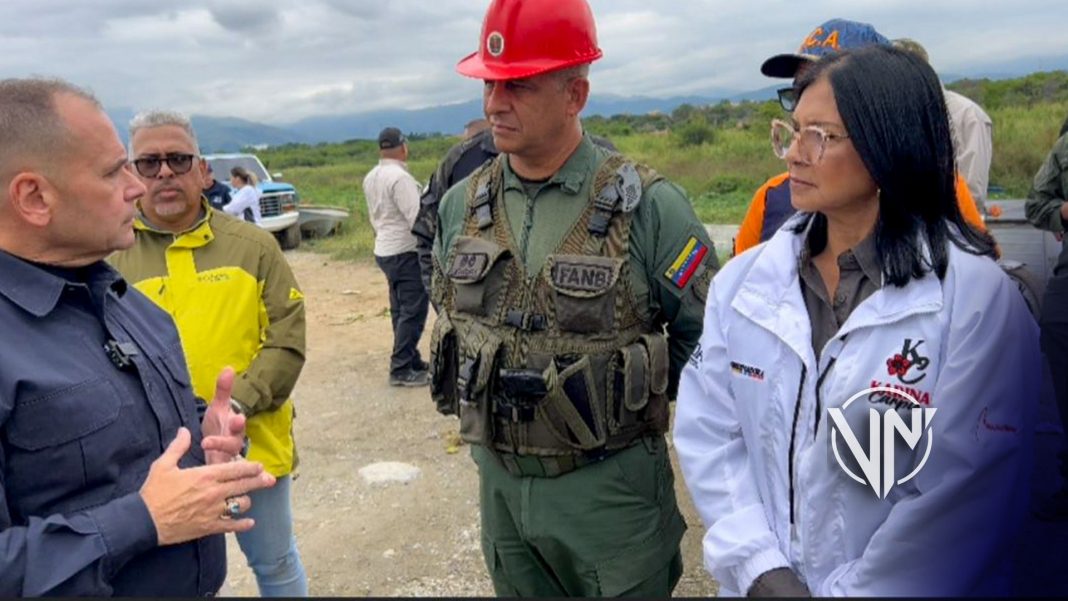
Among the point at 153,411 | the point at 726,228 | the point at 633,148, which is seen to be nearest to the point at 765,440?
the point at 153,411

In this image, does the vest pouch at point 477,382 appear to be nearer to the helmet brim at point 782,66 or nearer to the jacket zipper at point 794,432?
the jacket zipper at point 794,432

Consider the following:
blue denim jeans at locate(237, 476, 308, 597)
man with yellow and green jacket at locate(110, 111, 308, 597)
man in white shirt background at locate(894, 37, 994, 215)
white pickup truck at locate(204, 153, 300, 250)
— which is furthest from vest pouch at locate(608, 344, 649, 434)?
white pickup truck at locate(204, 153, 300, 250)

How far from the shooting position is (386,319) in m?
9.32

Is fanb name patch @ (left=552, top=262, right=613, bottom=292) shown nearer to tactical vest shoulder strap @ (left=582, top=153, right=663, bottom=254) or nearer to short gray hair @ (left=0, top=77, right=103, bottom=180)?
tactical vest shoulder strap @ (left=582, top=153, right=663, bottom=254)

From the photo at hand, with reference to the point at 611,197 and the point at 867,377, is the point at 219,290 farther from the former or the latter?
the point at 867,377

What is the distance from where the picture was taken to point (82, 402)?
1659 mm

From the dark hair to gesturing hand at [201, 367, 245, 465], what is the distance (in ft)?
4.80

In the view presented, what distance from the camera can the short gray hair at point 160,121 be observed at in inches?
110

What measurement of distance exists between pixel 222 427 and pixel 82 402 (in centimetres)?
41

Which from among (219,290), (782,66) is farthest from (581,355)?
(219,290)

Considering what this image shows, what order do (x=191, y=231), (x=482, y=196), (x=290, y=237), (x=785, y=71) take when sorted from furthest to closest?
(x=290, y=237) → (x=191, y=231) → (x=785, y=71) → (x=482, y=196)

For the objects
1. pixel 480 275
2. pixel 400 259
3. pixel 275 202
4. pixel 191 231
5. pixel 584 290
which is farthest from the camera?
pixel 275 202

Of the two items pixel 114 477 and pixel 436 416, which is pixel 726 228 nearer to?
pixel 436 416

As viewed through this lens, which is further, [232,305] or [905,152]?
[232,305]
